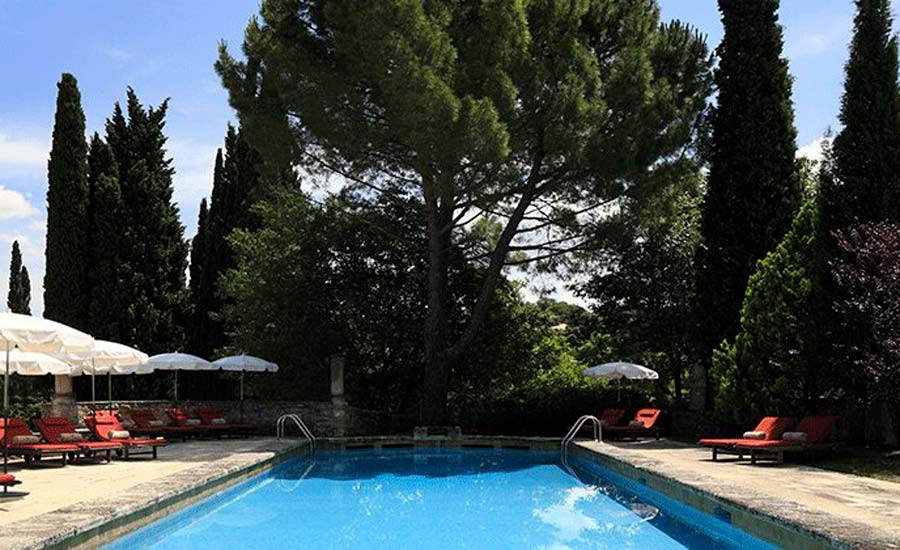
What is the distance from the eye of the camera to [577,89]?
17.2 metres

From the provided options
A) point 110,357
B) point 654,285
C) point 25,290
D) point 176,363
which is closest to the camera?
point 110,357

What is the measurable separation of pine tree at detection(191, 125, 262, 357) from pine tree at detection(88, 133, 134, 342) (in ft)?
10.4

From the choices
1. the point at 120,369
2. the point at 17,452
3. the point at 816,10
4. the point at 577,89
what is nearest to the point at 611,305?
the point at 577,89

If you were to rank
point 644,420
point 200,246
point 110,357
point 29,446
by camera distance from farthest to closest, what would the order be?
point 200,246 < point 644,420 < point 110,357 < point 29,446

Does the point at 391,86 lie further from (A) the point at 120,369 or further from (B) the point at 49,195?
(B) the point at 49,195

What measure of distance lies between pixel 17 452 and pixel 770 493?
10.4 metres

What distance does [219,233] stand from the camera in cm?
2822

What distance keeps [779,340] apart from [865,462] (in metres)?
3.03

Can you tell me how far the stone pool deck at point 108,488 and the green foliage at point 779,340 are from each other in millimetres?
8473

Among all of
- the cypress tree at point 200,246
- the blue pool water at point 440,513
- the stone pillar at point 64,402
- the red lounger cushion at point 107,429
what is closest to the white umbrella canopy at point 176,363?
the stone pillar at point 64,402

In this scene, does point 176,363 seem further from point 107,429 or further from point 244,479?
point 244,479

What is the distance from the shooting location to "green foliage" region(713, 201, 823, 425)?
1495 cm

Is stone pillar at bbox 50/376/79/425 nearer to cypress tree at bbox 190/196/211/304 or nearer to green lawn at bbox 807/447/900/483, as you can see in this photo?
cypress tree at bbox 190/196/211/304

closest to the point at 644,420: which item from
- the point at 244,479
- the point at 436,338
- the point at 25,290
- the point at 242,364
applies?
the point at 436,338
